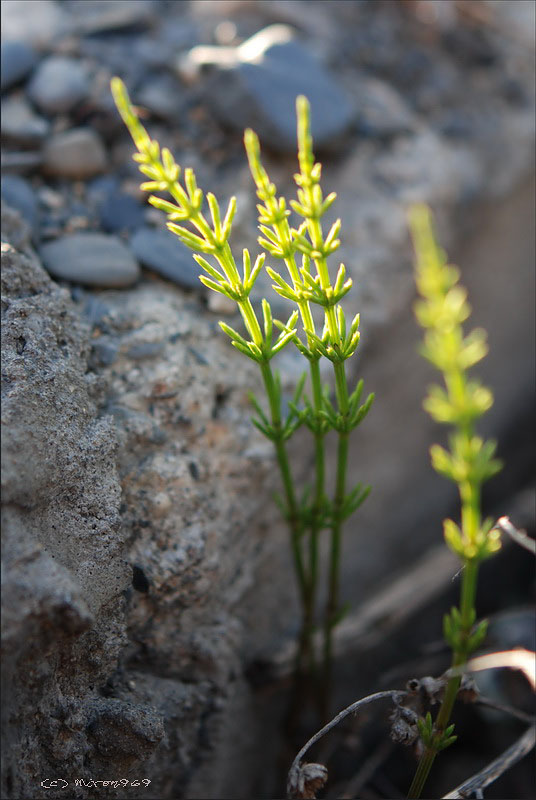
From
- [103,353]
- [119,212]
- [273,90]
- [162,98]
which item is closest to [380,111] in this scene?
[273,90]

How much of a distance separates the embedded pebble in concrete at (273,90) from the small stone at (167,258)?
1.61 ft

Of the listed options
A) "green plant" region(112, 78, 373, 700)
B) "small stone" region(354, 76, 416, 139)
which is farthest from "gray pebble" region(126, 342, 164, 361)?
"small stone" region(354, 76, 416, 139)

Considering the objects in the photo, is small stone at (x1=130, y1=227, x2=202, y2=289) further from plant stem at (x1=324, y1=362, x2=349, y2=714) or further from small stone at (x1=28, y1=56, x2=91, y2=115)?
plant stem at (x1=324, y1=362, x2=349, y2=714)

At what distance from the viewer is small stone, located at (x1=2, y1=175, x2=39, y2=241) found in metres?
1.51

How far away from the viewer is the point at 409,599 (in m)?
1.87

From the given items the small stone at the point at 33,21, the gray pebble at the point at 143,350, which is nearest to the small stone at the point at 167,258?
the gray pebble at the point at 143,350

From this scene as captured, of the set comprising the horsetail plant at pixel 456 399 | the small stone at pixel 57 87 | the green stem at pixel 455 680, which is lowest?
the green stem at pixel 455 680

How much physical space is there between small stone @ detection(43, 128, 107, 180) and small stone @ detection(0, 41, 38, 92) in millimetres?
166

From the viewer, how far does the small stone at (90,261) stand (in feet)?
4.84

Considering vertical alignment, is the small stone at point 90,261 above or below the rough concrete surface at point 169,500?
above

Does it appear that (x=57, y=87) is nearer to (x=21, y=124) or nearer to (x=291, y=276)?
(x=21, y=124)

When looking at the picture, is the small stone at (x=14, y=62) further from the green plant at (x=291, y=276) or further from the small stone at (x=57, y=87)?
the green plant at (x=291, y=276)

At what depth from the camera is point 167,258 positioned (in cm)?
158

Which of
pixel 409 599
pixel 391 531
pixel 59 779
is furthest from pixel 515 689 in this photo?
pixel 59 779
